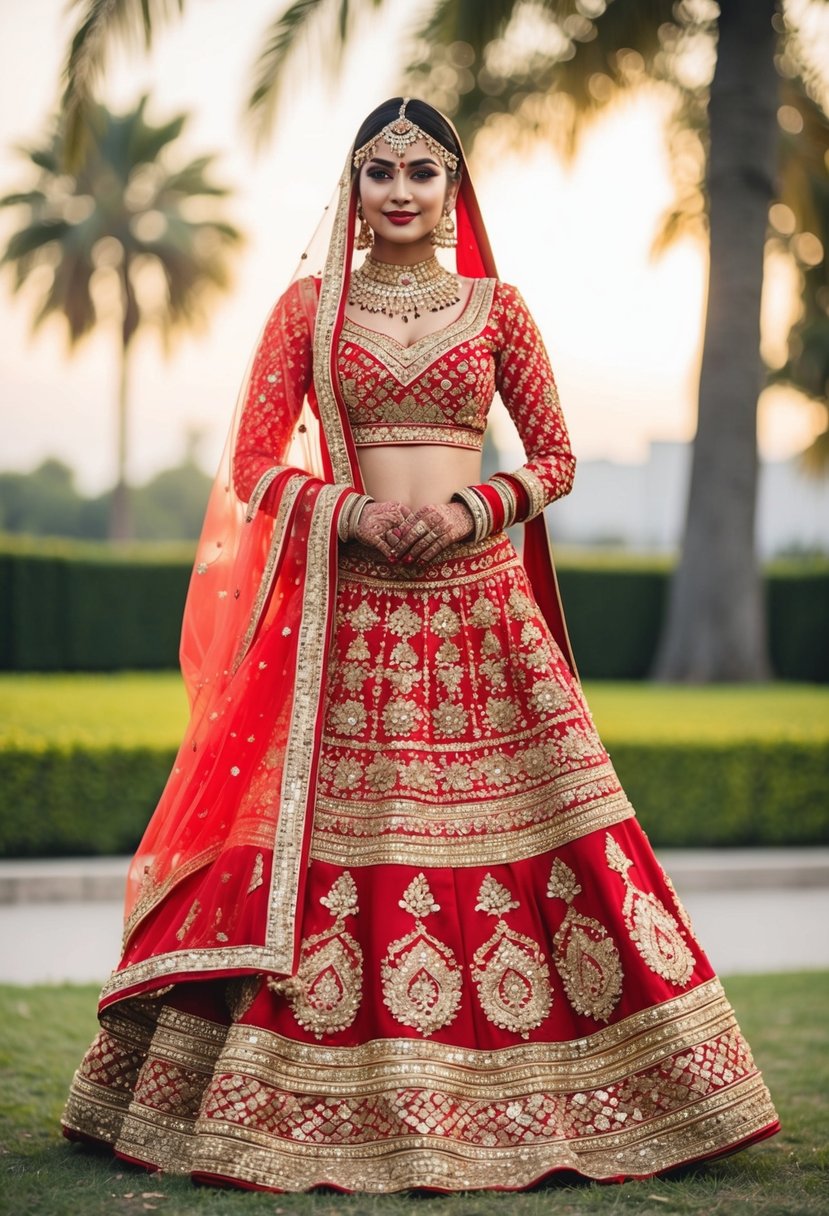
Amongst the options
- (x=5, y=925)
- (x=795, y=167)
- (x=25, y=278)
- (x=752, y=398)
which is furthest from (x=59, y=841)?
(x=25, y=278)

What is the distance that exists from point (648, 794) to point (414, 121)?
5054 mm

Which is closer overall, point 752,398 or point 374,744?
point 374,744

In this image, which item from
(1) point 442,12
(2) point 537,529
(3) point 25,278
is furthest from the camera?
(3) point 25,278

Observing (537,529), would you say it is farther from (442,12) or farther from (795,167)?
(795,167)

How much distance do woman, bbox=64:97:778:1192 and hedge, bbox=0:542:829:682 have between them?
1054 centimetres

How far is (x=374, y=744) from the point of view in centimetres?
296

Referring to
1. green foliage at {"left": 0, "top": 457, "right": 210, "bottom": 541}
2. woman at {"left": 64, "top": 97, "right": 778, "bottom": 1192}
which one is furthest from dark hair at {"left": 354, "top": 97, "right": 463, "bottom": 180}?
green foliage at {"left": 0, "top": 457, "right": 210, "bottom": 541}

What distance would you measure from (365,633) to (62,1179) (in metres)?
1.19

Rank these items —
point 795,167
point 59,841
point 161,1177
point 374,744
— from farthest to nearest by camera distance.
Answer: point 795,167, point 59,841, point 374,744, point 161,1177

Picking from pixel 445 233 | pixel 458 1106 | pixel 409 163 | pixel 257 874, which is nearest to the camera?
pixel 458 1106

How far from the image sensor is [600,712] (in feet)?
29.9

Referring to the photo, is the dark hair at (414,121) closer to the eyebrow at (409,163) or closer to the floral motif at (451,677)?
the eyebrow at (409,163)

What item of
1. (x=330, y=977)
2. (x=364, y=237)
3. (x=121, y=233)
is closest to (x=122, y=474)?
(x=121, y=233)

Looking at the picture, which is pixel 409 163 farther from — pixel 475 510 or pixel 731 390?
pixel 731 390
